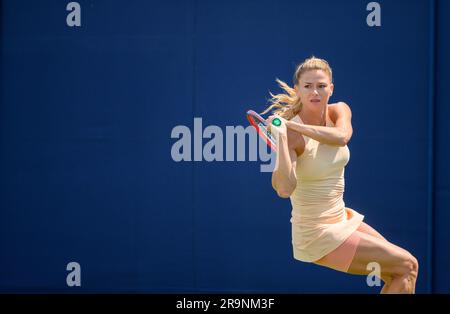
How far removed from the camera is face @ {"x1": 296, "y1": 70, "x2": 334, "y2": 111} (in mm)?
3719

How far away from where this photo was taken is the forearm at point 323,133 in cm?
346

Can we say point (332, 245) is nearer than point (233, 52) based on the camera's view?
Yes

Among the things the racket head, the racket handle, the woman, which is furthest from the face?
the racket handle

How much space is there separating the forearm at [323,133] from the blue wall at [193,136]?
1.61 metres

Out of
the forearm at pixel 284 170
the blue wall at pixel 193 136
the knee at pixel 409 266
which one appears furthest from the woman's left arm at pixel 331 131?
the blue wall at pixel 193 136

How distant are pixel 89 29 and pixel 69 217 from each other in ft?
4.48

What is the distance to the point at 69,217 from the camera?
208 inches

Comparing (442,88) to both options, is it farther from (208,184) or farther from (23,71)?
(23,71)

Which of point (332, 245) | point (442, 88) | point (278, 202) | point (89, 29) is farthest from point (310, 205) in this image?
point (89, 29)

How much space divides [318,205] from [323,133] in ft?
1.24

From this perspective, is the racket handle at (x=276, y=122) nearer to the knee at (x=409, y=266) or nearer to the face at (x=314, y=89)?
the face at (x=314, y=89)

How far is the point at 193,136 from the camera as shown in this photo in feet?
17.1

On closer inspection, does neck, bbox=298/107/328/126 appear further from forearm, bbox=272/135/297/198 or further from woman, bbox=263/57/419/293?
forearm, bbox=272/135/297/198

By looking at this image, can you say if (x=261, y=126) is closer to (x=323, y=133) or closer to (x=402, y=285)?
(x=323, y=133)
